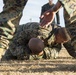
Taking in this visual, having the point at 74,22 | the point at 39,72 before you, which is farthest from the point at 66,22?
the point at 39,72

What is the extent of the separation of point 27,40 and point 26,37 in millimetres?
104

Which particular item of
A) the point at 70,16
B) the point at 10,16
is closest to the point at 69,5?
the point at 70,16

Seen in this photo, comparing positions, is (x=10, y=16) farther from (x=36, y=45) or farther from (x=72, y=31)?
(x=72, y=31)

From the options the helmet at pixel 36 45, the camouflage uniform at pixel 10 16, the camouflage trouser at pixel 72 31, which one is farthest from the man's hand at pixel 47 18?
the helmet at pixel 36 45

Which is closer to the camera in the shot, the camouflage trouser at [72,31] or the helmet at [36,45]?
the camouflage trouser at [72,31]

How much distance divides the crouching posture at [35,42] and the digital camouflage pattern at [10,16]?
2.34 ft

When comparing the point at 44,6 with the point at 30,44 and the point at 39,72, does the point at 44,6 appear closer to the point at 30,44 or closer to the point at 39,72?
the point at 30,44

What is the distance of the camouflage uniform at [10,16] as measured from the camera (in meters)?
4.40

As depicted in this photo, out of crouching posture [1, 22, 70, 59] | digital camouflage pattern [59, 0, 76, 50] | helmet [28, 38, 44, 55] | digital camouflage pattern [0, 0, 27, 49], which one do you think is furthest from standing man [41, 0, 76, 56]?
helmet [28, 38, 44, 55]

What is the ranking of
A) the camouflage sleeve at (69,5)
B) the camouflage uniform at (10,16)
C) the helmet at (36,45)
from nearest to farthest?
the camouflage uniform at (10,16)
the camouflage sleeve at (69,5)
the helmet at (36,45)

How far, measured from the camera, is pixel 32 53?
539 cm

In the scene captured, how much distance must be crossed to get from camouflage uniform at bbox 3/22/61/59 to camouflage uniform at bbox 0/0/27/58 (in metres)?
0.82

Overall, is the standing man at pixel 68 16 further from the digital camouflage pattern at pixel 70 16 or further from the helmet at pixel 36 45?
the helmet at pixel 36 45

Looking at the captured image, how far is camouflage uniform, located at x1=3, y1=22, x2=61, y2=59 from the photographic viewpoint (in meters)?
5.38
